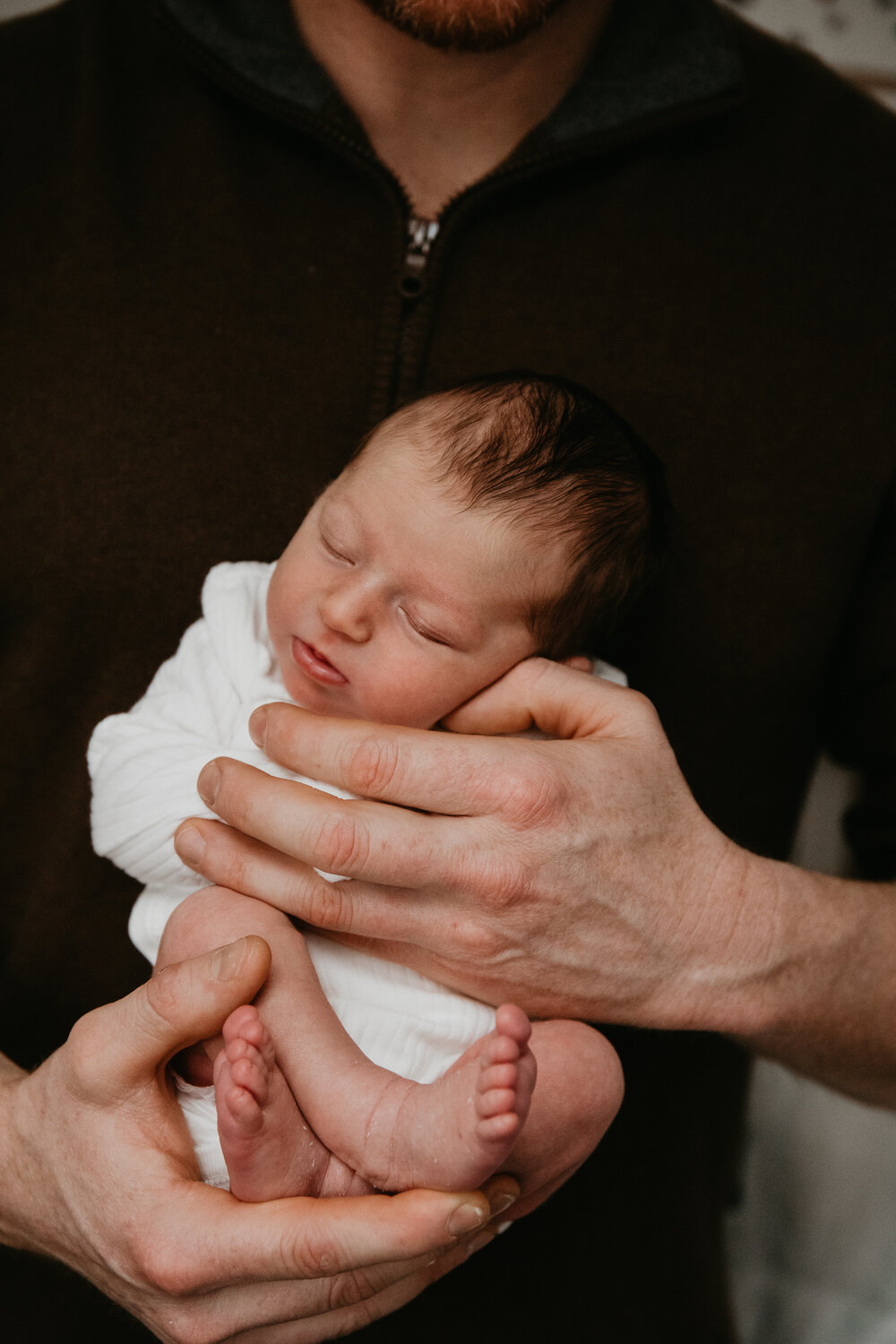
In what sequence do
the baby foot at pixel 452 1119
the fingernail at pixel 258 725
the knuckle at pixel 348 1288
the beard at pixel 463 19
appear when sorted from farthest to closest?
the beard at pixel 463 19 → the fingernail at pixel 258 725 → the knuckle at pixel 348 1288 → the baby foot at pixel 452 1119

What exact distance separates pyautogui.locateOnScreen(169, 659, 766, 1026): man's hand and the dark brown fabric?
0.24 m

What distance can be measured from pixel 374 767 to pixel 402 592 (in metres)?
0.22

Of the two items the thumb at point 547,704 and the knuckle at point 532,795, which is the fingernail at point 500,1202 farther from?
the thumb at point 547,704

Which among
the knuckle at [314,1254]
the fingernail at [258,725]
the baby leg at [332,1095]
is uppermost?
the fingernail at [258,725]

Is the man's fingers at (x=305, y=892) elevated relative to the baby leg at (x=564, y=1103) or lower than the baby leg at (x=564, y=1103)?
elevated

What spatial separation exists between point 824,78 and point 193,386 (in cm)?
99

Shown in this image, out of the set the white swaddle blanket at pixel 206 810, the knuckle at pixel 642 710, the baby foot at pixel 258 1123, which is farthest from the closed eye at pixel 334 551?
the baby foot at pixel 258 1123

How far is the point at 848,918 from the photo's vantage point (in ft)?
3.24

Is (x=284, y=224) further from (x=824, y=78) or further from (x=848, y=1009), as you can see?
(x=848, y=1009)

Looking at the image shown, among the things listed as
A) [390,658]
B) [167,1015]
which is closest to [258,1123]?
[167,1015]

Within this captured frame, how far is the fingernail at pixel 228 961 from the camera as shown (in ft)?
2.39

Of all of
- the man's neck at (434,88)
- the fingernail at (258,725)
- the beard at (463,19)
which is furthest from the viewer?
the man's neck at (434,88)

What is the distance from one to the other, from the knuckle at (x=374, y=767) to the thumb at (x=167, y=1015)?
159mm

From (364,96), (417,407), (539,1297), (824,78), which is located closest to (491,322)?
(417,407)
